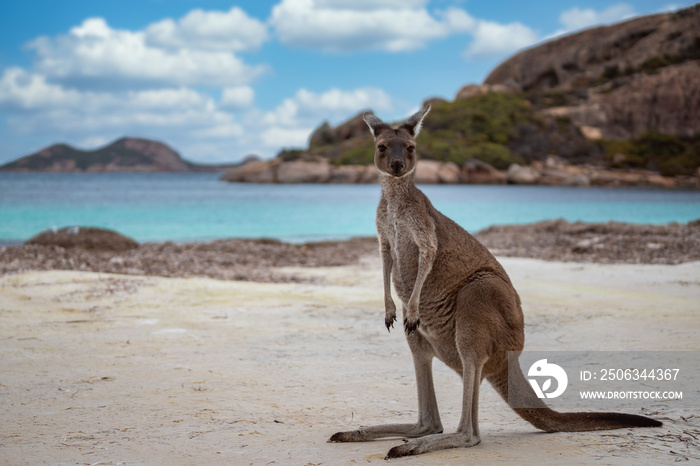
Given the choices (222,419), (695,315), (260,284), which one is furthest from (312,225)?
(222,419)

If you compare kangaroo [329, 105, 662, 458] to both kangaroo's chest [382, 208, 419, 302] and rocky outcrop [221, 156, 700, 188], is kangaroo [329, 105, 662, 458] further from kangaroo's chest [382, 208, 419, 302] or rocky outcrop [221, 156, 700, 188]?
rocky outcrop [221, 156, 700, 188]

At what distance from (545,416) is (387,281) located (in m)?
1.08

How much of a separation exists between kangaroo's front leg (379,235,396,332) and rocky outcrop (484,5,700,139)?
66.6 m

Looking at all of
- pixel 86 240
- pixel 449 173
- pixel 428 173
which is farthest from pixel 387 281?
pixel 449 173

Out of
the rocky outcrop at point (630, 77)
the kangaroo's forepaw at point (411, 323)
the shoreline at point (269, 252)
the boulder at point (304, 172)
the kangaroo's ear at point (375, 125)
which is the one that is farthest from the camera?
the rocky outcrop at point (630, 77)

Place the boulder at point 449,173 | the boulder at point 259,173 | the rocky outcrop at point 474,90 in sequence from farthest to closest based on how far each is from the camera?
the rocky outcrop at point 474,90 < the boulder at point 259,173 < the boulder at point 449,173

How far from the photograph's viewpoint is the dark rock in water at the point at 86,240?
12797 millimetres

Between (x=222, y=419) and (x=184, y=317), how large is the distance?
3.20 m

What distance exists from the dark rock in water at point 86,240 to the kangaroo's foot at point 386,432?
35.3ft

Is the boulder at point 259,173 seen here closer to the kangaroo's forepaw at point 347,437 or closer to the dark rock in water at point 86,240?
the dark rock in water at point 86,240

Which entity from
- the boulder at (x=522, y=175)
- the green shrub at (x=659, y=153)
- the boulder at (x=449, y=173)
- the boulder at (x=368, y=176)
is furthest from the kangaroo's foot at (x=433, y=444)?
the green shrub at (x=659, y=153)

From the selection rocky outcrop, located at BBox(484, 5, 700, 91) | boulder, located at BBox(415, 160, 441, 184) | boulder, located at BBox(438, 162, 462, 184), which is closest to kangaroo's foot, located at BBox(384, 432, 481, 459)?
boulder, located at BBox(415, 160, 441, 184)

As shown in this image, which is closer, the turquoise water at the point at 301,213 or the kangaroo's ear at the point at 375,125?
the kangaroo's ear at the point at 375,125

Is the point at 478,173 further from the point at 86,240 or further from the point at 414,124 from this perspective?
the point at 414,124
